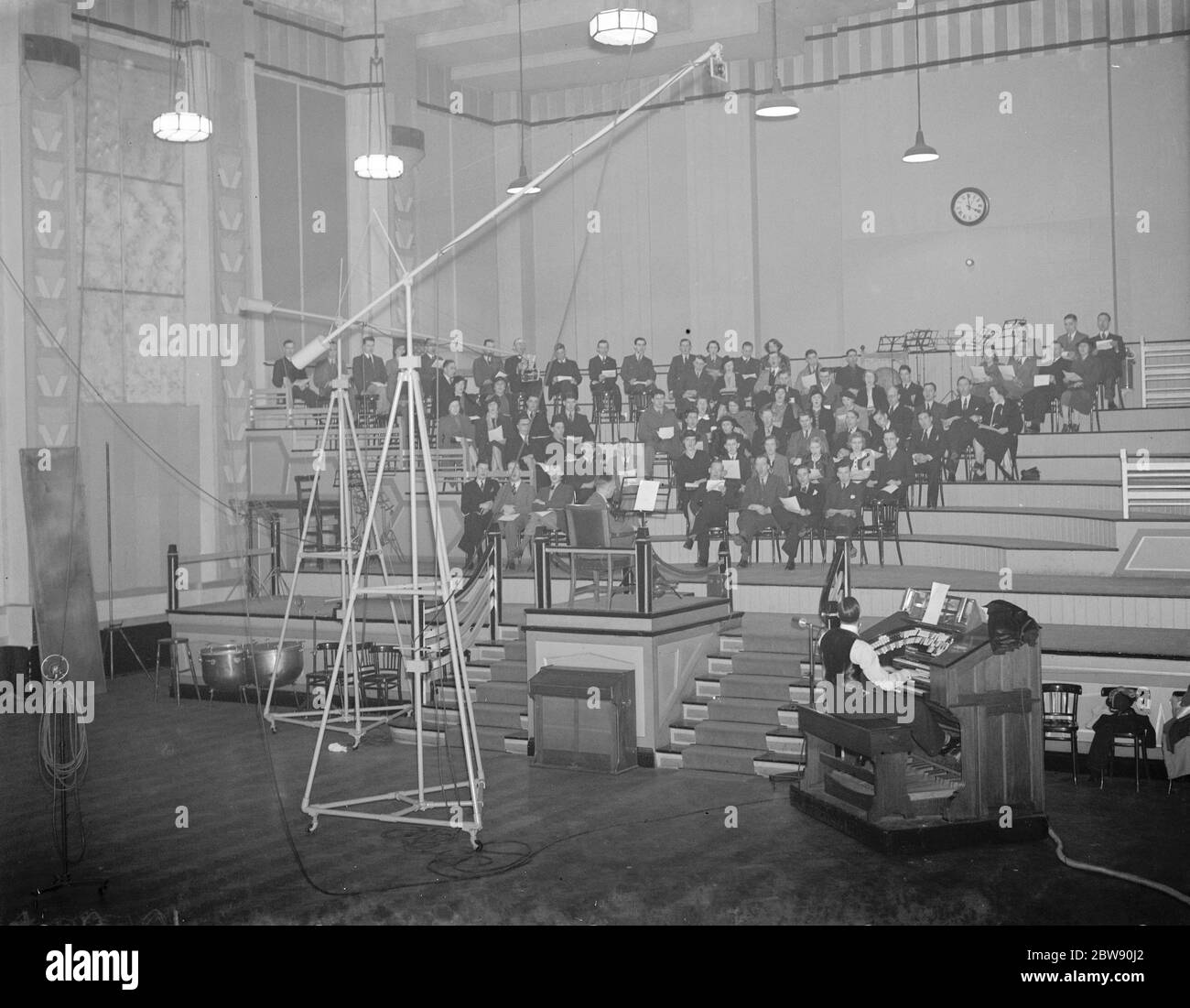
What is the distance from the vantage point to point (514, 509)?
1129 centimetres

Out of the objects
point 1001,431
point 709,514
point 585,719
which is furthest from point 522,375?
point 585,719

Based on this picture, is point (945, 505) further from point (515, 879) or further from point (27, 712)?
point (27, 712)

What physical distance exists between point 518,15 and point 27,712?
363 inches

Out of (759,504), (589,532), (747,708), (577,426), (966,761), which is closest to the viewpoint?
(966,761)

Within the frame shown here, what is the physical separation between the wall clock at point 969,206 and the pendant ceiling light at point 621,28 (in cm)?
533

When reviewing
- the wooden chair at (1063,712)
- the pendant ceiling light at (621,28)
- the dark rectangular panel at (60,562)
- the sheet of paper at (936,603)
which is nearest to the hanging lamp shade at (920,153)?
the pendant ceiling light at (621,28)

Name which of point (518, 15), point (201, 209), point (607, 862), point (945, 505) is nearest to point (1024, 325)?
point (945, 505)

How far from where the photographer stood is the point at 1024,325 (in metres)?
14.1

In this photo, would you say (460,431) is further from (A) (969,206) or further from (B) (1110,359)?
(A) (969,206)

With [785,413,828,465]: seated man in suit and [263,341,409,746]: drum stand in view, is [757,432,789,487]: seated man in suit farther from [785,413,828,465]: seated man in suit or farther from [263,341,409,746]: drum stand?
[263,341,409,746]: drum stand

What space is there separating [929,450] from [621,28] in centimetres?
452

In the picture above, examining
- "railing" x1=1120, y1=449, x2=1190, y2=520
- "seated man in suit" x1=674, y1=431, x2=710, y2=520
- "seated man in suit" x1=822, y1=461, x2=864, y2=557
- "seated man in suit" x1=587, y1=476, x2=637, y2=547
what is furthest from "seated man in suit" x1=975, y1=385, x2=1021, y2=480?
"seated man in suit" x1=587, y1=476, x2=637, y2=547

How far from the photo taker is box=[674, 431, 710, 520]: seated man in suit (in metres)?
11.1

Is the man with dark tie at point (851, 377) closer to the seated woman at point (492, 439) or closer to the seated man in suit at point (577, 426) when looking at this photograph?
the seated man in suit at point (577, 426)
